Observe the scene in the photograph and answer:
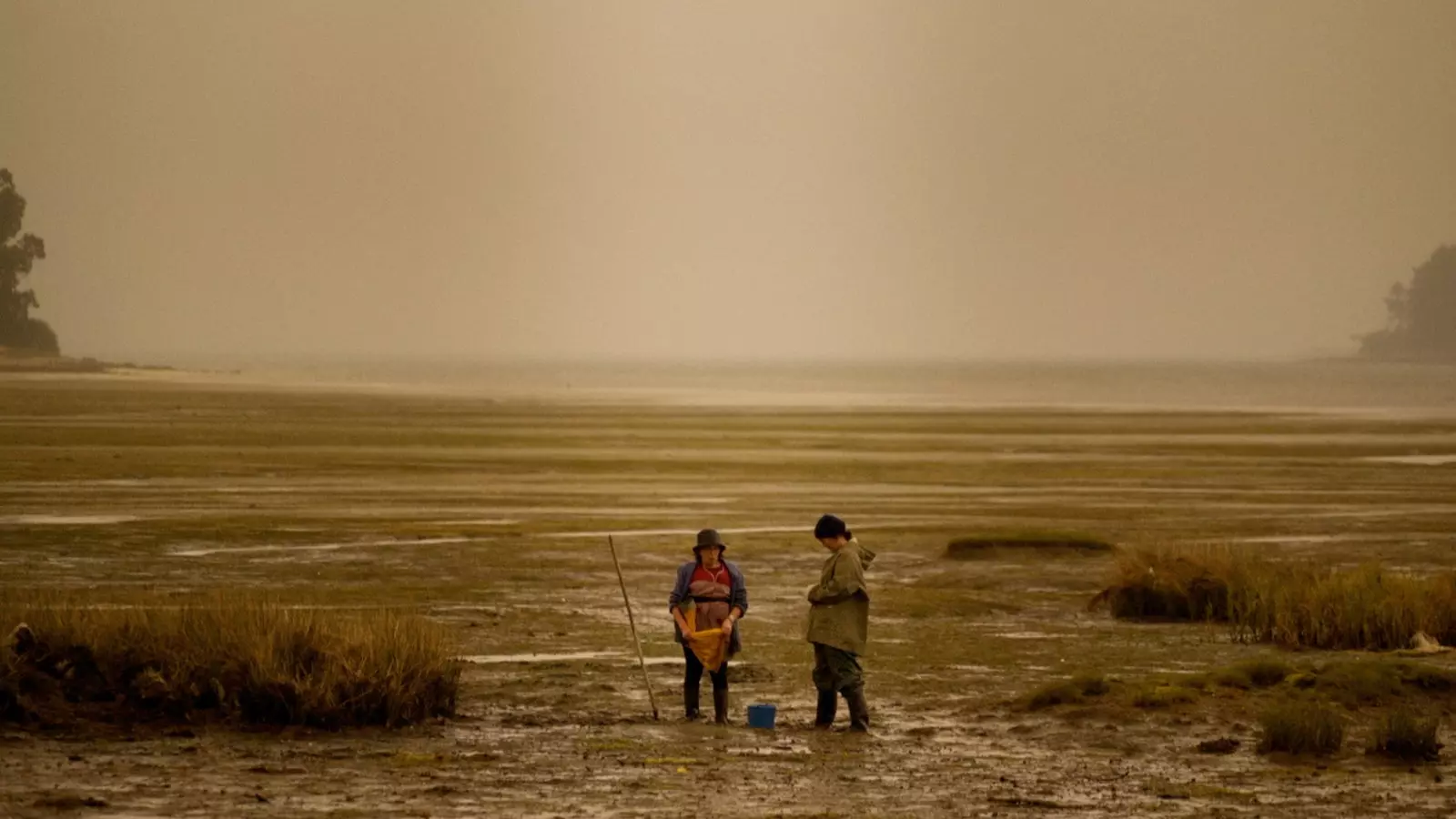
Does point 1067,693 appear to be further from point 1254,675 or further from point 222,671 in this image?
point 222,671

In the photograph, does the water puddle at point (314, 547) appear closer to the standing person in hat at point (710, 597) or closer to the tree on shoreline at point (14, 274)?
the standing person in hat at point (710, 597)

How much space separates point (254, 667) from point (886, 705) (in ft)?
19.8

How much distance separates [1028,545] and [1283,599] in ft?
42.8

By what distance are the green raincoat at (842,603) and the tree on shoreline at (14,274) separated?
7022 inches

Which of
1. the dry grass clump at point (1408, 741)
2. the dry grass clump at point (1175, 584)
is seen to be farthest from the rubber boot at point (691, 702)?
the dry grass clump at point (1175, 584)

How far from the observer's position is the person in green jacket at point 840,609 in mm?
17953

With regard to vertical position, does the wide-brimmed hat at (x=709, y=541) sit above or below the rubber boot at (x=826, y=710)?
above

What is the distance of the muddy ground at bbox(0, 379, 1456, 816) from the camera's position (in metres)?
15.9

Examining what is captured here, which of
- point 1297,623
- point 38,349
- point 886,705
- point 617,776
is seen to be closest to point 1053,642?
point 1297,623

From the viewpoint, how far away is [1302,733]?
17.6 metres

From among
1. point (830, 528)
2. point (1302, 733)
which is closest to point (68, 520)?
point (830, 528)

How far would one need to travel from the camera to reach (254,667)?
1798cm

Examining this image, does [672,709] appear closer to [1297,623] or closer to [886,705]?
[886,705]

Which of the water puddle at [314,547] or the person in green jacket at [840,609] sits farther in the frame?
the water puddle at [314,547]
